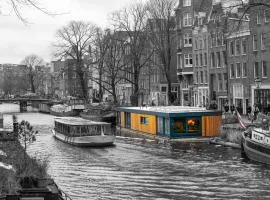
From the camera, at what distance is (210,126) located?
45.9m

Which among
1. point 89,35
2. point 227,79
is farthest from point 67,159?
point 89,35

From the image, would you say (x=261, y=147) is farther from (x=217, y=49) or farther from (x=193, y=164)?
(x=217, y=49)

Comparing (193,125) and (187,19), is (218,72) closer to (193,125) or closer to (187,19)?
(187,19)

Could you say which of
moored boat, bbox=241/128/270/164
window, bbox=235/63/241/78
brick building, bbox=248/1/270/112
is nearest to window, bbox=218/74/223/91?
window, bbox=235/63/241/78

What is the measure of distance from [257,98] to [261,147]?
78.0 feet

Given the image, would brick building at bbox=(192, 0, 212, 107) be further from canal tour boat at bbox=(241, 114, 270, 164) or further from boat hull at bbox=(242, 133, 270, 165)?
boat hull at bbox=(242, 133, 270, 165)

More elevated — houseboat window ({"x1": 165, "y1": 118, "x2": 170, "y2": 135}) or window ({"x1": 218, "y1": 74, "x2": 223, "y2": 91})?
window ({"x1": 218, "y1": 74, "x2": 223, "y2": 91})

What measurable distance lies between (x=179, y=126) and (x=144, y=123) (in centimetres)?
695

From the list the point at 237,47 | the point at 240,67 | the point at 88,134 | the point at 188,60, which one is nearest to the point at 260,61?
the point at 240,67

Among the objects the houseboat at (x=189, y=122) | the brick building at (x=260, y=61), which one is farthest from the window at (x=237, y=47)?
the houseboat at (x=189, y=122)

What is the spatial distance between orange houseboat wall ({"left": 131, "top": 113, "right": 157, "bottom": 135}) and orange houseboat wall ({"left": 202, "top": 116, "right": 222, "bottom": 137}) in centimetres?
479

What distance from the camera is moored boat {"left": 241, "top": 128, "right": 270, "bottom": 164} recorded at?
1264 inches

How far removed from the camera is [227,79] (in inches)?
2480

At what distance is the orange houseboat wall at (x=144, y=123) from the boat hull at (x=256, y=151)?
14.8 m
